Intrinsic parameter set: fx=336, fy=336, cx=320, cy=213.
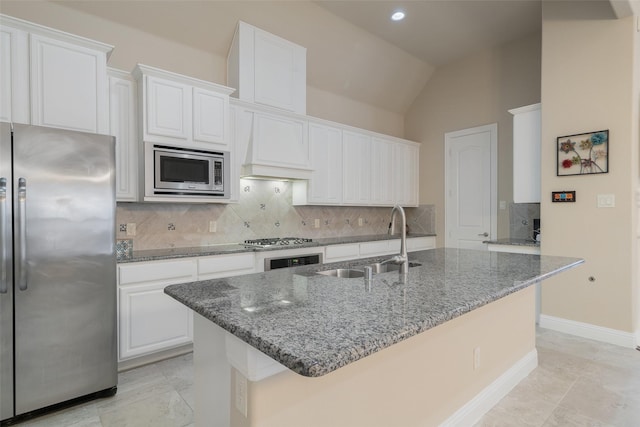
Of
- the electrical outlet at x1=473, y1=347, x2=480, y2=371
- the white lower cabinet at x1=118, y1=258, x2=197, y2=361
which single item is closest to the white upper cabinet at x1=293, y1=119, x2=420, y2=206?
the white lower cabinet at x1=118, y1=258, x2=197, y2=361

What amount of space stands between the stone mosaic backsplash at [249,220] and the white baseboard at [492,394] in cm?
267

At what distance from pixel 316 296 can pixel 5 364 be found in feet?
6.26

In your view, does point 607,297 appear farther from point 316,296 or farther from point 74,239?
point 74,239

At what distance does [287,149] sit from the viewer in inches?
147

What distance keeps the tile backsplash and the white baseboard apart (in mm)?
2052

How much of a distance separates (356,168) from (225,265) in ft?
7.63

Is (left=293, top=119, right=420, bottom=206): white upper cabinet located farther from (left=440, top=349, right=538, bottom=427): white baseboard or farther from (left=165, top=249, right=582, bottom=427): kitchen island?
(left=440, top=349, right=538, bottom=427): white baseboard

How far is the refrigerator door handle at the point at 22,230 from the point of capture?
1895 mm

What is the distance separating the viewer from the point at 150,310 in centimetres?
259

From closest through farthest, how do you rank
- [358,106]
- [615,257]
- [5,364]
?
[5,364]
[615,257]
[358,106]

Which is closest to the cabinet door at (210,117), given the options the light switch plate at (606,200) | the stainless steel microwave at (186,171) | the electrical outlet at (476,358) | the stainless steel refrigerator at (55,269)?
the stainless steel microwave at (186,171)

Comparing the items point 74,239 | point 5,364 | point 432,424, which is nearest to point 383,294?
point 432,424

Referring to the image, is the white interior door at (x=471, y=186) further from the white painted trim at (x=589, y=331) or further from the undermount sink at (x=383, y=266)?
the undermount sink at (x=383, y=266)

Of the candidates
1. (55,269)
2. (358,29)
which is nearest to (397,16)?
(358,29)
